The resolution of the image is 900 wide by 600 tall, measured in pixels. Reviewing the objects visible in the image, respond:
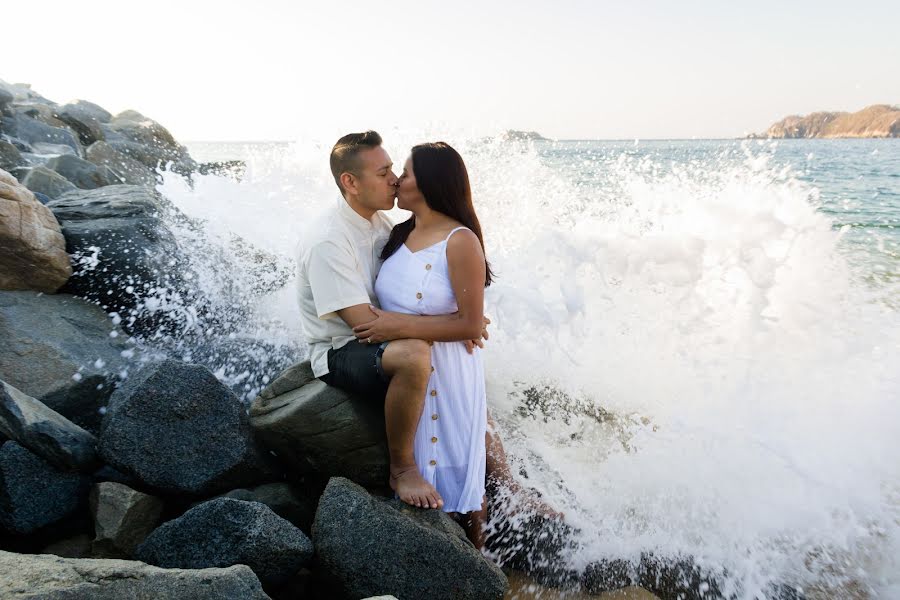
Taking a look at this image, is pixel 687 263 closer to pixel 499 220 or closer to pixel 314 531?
pixel 499 220

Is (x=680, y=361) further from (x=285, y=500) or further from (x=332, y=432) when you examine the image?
(x=285, y=500)

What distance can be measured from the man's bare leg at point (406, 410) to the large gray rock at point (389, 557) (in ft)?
0.67

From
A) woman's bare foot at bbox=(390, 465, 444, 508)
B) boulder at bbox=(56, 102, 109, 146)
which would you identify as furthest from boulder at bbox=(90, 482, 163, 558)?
boulder at bbox=(56, 102, 109, 146)

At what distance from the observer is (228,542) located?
2.64 metres

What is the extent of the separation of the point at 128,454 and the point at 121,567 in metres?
1.26

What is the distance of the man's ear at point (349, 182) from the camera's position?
3.36 m

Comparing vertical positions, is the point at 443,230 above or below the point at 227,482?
above

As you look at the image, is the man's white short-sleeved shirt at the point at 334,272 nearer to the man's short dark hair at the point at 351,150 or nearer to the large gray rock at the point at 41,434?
the man's short dark hair at the point at 351,150

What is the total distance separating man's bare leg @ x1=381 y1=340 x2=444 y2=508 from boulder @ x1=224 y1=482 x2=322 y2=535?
1.85ft

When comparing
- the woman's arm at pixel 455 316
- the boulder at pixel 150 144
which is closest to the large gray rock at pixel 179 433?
the woman's arm at pixel 455 316

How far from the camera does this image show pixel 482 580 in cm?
288

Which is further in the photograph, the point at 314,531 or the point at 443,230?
the point at 443,230

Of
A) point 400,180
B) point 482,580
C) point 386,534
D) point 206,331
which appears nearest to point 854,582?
point 482,580

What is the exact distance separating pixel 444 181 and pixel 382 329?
834mm
